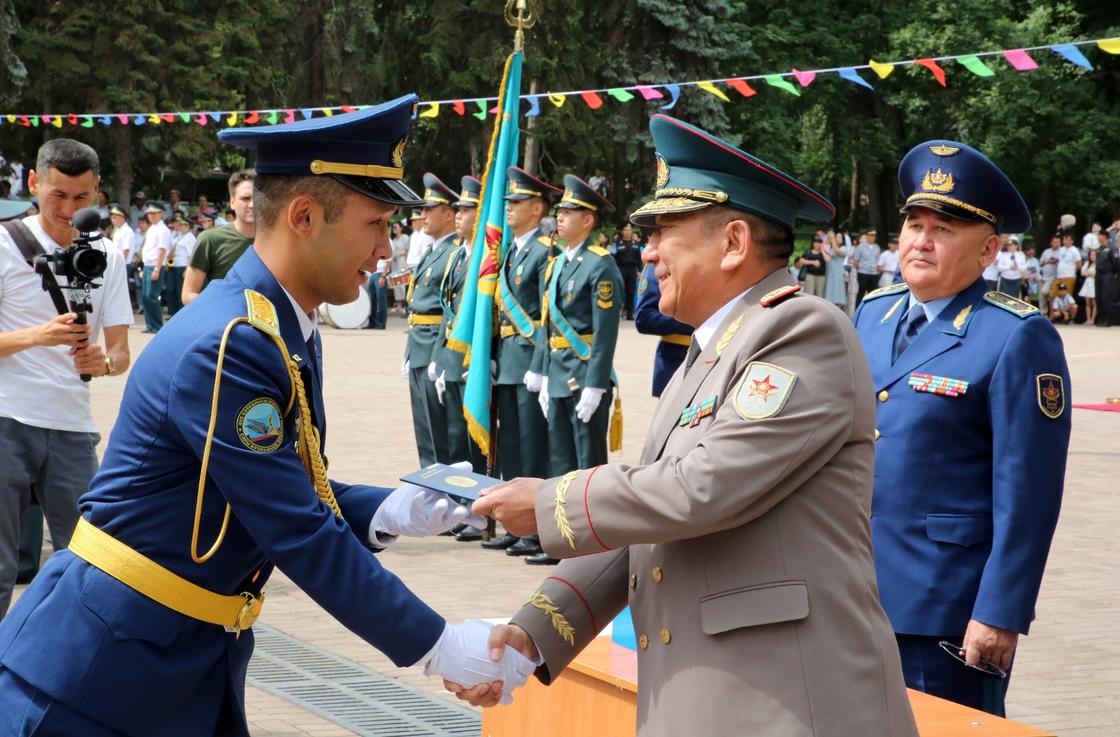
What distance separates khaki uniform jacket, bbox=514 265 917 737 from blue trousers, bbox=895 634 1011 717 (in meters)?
1.23

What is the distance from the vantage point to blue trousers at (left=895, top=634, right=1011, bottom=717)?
3.93 m

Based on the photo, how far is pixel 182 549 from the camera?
2703mm

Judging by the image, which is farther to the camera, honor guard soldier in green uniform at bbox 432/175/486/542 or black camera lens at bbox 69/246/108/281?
honor guard soldier in green uniform at bbox 432/175/486/542

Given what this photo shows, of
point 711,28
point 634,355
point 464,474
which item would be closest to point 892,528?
point 464,474

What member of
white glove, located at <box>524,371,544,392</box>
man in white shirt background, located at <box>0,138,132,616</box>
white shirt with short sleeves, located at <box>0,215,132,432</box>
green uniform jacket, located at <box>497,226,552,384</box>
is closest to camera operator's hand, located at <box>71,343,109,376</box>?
man in white shirt background, located at <box>0,138,132,616</box>

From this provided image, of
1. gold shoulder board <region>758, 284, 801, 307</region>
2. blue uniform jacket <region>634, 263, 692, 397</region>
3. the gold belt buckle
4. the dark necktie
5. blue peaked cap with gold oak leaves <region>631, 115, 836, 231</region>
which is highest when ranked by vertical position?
blue peaked cap with gold oak leaves <region>631, 115, 836, 231</region>

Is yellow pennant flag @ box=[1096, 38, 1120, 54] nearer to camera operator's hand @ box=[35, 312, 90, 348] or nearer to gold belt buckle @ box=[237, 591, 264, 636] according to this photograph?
camera operator's hand @ box=[35, 312, 90, 348]

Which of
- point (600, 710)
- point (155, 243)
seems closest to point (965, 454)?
point (600, 710)

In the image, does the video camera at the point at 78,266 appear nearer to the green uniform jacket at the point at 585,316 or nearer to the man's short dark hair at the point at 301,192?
the man's short dark hair at the point at 301,192

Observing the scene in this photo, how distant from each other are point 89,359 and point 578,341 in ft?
12.8

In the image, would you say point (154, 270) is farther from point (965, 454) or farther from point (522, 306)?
point (965, 454)

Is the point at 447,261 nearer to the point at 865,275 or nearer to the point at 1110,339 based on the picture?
the point at 1110,339

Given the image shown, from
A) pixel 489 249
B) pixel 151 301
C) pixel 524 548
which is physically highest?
pixel 489 249

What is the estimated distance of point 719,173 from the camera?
2.88 m
